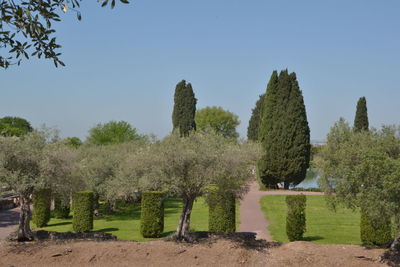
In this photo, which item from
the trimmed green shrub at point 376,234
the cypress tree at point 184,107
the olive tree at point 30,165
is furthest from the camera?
the cypress tree at point 184,107

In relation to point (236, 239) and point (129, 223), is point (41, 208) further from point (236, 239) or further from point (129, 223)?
point (236, 239)

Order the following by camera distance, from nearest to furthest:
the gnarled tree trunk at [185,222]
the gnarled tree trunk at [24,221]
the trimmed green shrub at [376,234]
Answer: the gnarled tree trunk at [185,222] < the trimmed green shrub at [376,234] < the gnarled tree trunk at [24,221]

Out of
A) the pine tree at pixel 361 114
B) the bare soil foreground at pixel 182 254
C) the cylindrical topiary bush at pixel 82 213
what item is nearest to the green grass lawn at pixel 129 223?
the cylindrical topiary bush at pixel 82 213

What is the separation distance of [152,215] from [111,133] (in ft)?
127

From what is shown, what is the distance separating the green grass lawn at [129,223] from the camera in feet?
61.7

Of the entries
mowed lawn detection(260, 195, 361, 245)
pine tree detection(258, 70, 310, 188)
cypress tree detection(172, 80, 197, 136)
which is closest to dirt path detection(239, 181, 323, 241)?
mowed lawn detection(260, 195, 361, 245)

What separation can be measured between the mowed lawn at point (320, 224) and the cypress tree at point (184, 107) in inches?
952

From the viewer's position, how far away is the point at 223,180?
14.1 m

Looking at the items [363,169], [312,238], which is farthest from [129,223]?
[363,169]

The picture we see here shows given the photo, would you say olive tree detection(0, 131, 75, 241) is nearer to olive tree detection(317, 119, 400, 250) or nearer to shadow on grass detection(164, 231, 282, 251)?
shadow on grass detection(164, 231, 282, 251)

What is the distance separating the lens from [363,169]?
11.1 meters

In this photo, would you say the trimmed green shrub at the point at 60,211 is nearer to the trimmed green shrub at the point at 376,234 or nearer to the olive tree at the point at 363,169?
the olive tree at the point at 363,169

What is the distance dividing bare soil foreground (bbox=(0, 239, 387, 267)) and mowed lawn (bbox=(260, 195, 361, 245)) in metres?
1.69

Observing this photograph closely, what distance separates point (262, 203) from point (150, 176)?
15.9 meters
